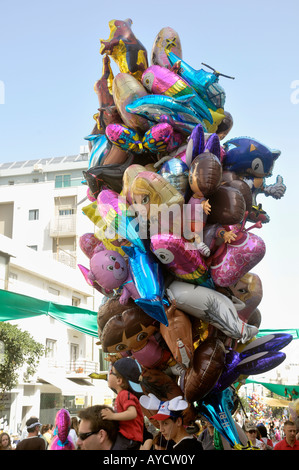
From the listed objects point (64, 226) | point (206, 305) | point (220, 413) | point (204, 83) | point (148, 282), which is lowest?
point (220, 413)

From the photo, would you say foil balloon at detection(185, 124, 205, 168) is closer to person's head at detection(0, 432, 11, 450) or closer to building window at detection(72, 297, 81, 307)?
person's head at detection(0, 432, 11, 450)

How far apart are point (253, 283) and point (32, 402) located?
16.1 meters

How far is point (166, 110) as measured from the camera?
4.39 metres

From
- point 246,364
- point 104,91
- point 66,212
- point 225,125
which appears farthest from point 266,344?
point 66,212

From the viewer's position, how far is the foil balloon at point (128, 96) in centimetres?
449

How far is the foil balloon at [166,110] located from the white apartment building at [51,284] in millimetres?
6783

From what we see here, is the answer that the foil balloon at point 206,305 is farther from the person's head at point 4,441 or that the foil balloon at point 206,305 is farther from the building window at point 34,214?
the building window at point 34,214

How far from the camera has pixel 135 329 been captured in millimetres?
4113

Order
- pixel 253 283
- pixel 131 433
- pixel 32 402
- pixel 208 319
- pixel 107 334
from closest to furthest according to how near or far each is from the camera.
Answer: pixel 131 433 < pixel 208 319 < pixel 107 334 < pixel 253 283 < pixel 32 402

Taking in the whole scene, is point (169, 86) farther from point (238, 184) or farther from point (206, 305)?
point (206, 305)

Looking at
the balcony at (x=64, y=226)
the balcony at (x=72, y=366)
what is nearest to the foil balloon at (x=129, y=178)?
the balcony at (x=72, y=366)

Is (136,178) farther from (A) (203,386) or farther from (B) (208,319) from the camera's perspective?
(A) (203,386)

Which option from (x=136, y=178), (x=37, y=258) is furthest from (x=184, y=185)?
(x=37, y=258)

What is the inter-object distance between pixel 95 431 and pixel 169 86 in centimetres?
308
